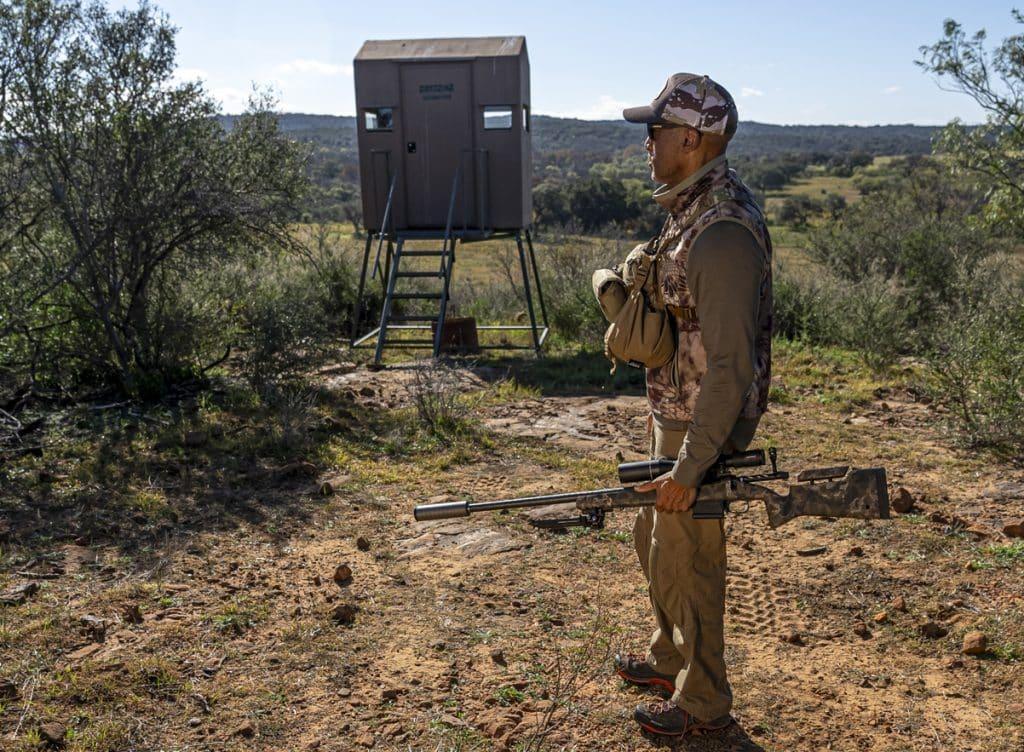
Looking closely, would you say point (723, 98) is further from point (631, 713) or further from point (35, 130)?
point (35, 130)

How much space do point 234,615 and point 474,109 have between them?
323 inches

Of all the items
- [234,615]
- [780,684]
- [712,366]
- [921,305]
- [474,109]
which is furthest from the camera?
[921,305]

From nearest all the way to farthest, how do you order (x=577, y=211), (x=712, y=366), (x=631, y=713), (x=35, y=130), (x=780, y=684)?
(x=712, y=366) < (x=631, y=713) < (x=780, y=684) < (x=35, y=130) < (x=577, y=211)

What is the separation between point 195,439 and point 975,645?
5.65 meters

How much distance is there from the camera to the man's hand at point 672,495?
2877 millimetres

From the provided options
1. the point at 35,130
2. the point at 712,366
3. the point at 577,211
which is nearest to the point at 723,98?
the point at 712,366

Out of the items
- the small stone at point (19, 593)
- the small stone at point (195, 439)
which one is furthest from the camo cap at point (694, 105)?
the small stone at point (195, 439)

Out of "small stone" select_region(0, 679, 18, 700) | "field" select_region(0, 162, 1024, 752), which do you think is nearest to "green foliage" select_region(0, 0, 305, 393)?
"field" select_region(0, 162, 1024, 752)

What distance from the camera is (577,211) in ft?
111

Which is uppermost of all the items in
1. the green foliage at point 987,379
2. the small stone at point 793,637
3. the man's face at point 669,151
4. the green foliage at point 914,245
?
the man's face at point 669,151

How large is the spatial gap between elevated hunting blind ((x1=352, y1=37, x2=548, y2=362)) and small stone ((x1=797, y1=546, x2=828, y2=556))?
6.38m

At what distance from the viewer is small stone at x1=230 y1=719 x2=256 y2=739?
337 centimetres

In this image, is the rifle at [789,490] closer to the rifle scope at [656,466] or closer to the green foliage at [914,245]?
the rifle scope at [656,466]

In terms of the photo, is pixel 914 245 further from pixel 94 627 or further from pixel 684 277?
pixel 94 627
